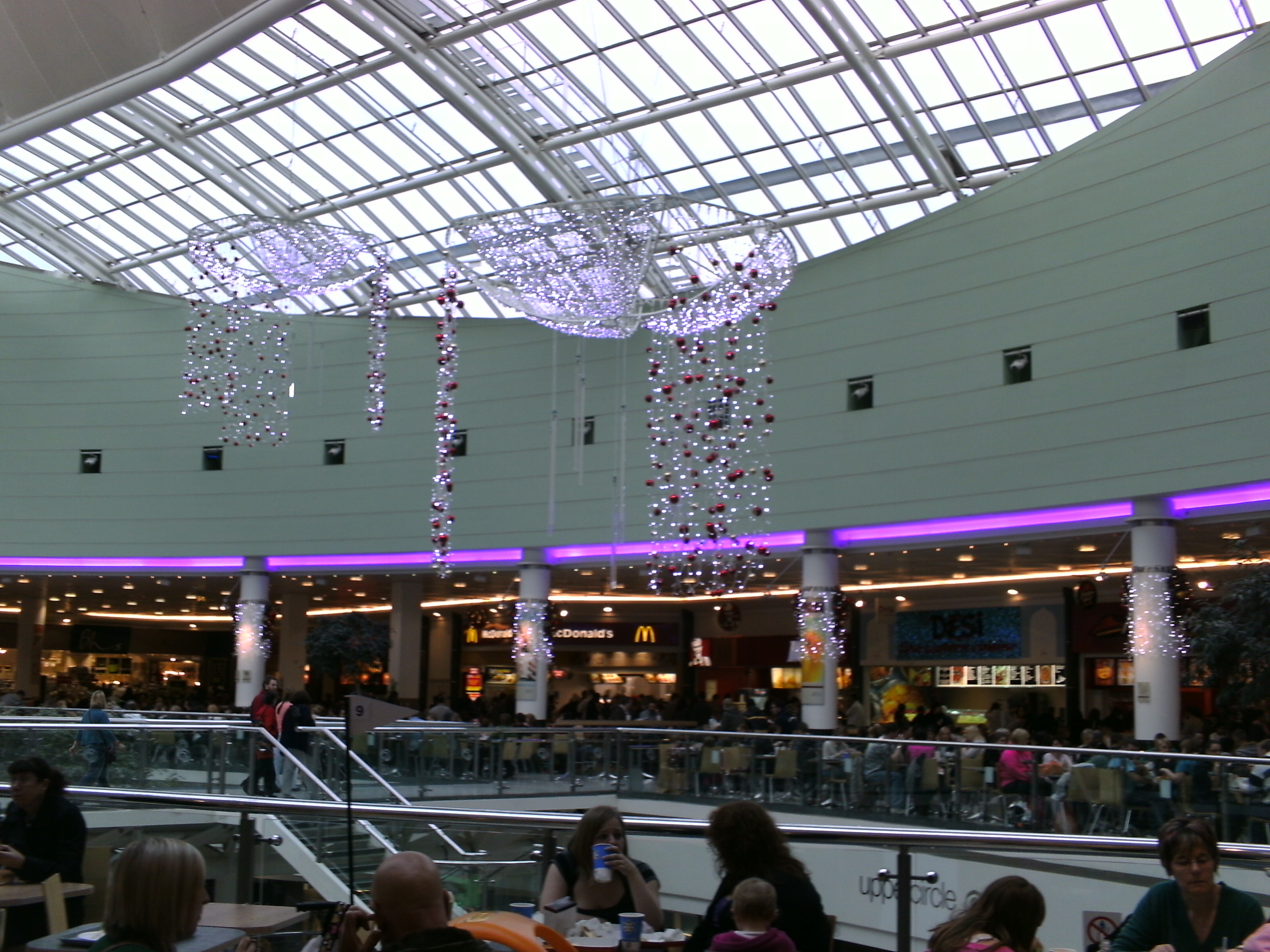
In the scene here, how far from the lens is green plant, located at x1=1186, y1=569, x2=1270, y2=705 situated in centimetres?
1371

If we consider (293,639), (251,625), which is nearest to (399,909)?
(251,625)

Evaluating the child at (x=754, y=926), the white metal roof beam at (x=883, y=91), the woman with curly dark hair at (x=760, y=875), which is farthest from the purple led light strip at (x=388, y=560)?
the child at (x=754, y=926)

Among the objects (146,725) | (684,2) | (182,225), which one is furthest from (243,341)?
(146,725)

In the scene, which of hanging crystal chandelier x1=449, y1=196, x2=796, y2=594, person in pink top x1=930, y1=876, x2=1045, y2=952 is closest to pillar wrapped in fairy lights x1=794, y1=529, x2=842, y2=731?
hanging crystal chandelier x1=449, y1=196, x2=796, y2=594

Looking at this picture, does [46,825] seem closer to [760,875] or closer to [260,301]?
[760,875]

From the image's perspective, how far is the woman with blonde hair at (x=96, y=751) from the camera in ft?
40.8

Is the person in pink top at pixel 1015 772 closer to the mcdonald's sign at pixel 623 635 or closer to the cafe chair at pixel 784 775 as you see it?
the cafe chair at pixel 784 775

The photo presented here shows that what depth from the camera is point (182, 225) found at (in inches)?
1077

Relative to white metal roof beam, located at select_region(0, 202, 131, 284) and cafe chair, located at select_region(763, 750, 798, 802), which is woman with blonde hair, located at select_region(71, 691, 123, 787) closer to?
cafe chair, located at select_region(763, 750, 798, 802)

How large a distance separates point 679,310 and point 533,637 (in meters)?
9.63

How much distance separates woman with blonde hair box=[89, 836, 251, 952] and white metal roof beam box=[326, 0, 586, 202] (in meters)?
17.9

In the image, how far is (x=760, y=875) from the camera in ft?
14.4

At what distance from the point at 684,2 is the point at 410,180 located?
707cm

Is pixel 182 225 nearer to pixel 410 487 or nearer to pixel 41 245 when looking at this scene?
pixel 41 245
